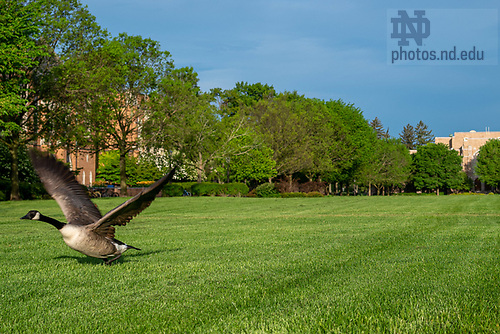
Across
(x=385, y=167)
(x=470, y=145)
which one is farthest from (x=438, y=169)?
(x=470, y=145)

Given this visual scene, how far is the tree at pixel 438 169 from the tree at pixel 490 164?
4.41m

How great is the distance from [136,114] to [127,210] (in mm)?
39498

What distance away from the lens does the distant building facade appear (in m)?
124

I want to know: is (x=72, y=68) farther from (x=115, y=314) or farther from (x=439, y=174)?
(x=439, y=174)

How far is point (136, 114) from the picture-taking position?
44500 millimetres

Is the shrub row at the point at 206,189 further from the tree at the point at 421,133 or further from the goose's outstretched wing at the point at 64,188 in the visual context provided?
the tree at the point at 421,133

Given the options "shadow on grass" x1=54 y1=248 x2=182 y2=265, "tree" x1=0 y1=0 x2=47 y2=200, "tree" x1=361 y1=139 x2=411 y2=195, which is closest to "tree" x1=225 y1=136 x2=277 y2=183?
"tree" x1=0 y1=0 x2=47 y2=200

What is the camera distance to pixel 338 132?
65438mm

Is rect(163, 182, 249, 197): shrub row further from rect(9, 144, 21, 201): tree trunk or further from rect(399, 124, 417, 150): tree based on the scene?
rect(399, 124, 417, 150): tree

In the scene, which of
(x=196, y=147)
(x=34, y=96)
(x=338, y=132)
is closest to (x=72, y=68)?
(x=34, y=96)

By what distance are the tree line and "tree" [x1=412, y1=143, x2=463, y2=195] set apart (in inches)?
1283

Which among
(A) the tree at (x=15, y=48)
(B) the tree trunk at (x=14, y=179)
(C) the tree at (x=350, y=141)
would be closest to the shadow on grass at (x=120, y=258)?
(A) the tree at (x=15, y=48)

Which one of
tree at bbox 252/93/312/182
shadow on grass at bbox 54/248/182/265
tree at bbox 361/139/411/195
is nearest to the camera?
shadow on grass at bbox 54/248/182/265

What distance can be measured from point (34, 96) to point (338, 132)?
41467mm
